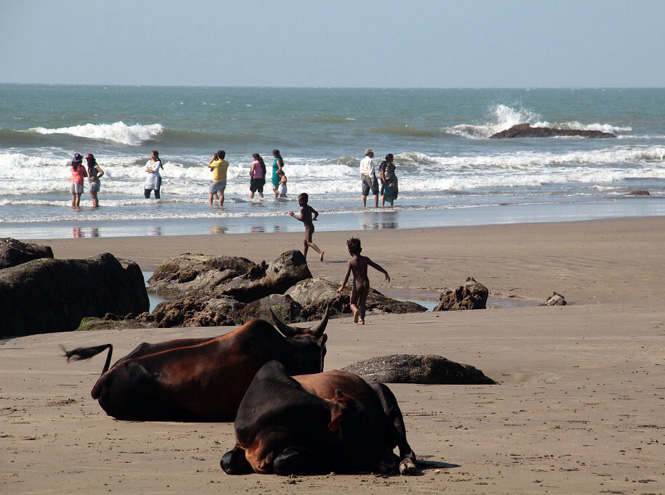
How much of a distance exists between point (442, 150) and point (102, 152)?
17.3 m

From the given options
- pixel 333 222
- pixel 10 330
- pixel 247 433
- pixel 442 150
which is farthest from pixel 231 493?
pixel 442 150

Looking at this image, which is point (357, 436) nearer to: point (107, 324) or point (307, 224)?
point (107, 324)

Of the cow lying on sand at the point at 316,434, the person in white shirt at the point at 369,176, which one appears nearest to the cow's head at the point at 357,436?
the cow lying on sand at the point at 316,434

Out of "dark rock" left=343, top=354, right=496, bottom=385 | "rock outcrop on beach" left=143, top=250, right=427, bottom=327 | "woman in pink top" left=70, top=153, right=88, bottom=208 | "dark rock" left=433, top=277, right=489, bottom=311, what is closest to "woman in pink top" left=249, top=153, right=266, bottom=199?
"woman in pink top" left=70, top=153, right=88, bottom=208

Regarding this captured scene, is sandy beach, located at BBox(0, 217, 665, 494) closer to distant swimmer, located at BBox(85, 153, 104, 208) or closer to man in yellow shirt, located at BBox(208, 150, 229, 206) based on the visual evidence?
man in yellow shirt, located at BBox(208, 150, 229, 206)

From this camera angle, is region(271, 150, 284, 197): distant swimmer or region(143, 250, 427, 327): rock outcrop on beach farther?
region(271, 150, 284, 197): distant swimmer

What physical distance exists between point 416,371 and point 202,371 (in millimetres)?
2075

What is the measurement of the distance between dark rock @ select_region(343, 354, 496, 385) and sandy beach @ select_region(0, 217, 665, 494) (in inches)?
5.9

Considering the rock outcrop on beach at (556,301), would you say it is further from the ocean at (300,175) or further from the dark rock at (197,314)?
the ocean at (300,175)

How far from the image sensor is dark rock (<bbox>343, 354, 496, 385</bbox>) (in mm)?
7367

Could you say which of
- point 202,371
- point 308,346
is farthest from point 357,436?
point 202,371

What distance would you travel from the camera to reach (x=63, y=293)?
10.9 meters

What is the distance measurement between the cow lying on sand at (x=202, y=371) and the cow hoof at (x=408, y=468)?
4.16ft

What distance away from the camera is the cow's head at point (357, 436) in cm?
459
